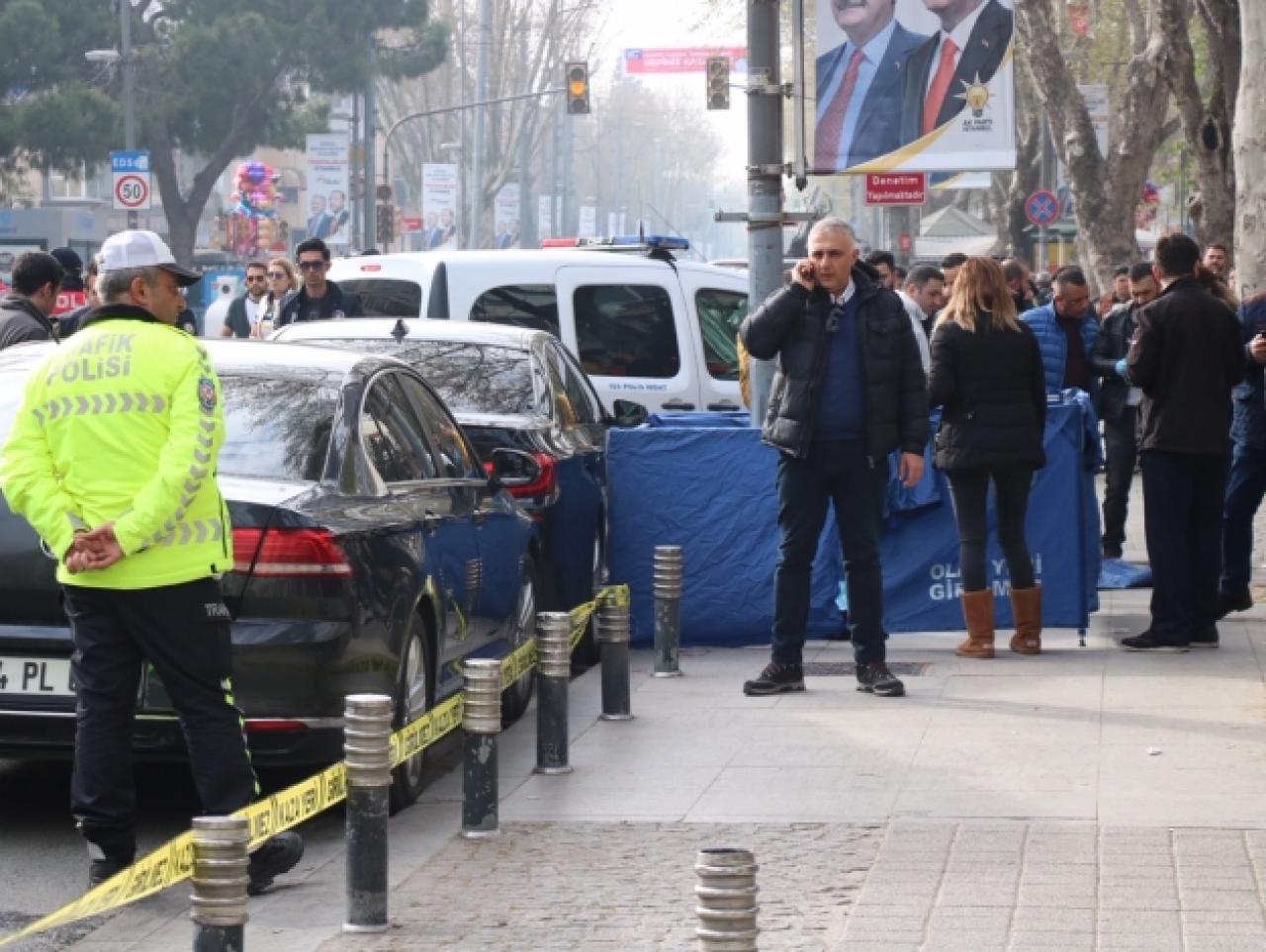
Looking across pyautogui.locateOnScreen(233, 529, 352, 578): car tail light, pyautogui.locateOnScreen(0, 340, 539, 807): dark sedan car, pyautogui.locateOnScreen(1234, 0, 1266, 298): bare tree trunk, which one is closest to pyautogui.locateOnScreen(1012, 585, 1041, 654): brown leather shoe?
pyautogui.locateOnScreen(0, 340, 539, 807): dark sedan car

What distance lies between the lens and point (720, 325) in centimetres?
A: 1622

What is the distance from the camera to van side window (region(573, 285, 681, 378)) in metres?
15.8

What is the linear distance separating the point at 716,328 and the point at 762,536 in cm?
495

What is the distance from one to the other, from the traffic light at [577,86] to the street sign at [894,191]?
11244 mm

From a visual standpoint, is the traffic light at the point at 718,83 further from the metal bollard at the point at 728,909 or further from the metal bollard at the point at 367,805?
the metal bollard at the point at 728,909

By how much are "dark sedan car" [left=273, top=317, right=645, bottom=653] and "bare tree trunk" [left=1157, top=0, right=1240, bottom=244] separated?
31.9ft

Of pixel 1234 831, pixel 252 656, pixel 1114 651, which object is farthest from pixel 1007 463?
pixel 252 656

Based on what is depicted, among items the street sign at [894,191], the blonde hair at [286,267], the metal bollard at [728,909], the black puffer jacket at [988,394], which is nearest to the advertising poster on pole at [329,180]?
the street sign at [894,191]

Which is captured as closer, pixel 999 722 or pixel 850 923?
pixel 850 923

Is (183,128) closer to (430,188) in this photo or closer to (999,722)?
(430,188)

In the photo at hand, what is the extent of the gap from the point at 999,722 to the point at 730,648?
101 inches

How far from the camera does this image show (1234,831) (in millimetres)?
6961

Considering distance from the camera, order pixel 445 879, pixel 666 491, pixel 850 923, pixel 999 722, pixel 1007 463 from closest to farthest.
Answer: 1. pixel 850 923
2. pixel 445 879
3. pixel 999 722
4. pixel 1007 463
5. pixel 666 491

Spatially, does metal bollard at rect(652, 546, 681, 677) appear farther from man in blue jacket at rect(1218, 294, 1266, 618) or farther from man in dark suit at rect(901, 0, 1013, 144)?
man in dark suit at rect(901, 0, 1013, 144)
